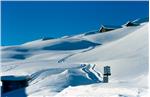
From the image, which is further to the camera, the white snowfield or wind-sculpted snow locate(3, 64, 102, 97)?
wind-sculpted snow locate(3, 64, 102, 97)

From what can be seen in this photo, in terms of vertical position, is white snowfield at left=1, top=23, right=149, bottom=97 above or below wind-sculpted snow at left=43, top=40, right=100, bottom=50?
below

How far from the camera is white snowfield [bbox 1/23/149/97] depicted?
39.8 feet

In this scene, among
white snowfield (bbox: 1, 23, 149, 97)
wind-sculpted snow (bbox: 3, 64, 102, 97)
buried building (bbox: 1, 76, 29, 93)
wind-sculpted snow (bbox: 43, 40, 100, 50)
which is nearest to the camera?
white snowfield (bbox: 1, 23, 149, 97)

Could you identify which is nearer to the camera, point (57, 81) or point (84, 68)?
point (57, 81)

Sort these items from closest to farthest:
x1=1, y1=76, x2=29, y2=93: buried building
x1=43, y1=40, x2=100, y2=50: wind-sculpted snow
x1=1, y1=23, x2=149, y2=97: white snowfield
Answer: x1=1, y1=23, x2=149, y2=97: white snowfield
x1=1, y1=76, x2=29, y2=93: buried building
x1=43, y1=40, x2=100, y2=50: wind-sculpted snow

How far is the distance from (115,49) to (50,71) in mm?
17311

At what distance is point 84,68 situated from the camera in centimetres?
2500

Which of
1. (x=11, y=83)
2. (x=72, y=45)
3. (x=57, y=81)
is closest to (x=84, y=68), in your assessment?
(x=57, y=81)

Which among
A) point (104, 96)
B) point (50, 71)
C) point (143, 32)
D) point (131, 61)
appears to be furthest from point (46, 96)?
point (143, 32)

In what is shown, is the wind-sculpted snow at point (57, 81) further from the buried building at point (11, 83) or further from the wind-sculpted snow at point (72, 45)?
the wind-sculpted snow at point (72, 45)

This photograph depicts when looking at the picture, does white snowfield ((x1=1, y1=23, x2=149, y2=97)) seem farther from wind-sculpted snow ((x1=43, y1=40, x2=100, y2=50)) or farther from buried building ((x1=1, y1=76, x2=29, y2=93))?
buried building ((x1=1, y1=76, x2=29, y2=93))

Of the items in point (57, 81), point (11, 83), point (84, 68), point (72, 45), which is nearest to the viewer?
point (11, 83)

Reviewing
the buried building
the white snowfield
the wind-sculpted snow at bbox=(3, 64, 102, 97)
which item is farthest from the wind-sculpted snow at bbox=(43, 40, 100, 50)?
the buried building

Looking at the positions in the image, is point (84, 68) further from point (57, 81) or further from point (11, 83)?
point (11, 83)
